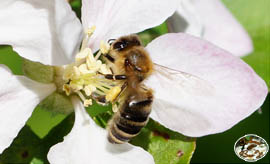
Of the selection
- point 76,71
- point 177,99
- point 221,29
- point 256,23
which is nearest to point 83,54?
point 76,71

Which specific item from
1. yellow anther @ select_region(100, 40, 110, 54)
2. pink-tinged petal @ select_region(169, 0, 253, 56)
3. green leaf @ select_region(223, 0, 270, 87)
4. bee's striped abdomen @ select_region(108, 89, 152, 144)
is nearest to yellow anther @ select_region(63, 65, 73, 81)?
yellow anther @ select_region(100, 40, 110, 54)

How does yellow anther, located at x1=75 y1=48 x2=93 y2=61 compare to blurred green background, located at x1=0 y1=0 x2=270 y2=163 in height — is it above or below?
above

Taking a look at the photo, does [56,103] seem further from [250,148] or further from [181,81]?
[250,148]

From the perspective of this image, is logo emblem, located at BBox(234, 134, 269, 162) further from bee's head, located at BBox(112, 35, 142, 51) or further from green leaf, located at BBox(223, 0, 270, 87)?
green leaf, located at BBox(223, 0, 270, 87)

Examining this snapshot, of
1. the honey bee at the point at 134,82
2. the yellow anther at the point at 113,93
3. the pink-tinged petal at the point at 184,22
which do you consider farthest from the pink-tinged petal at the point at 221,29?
the yellow anther at the point at 113,93

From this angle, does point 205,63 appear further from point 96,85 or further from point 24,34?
point 24,34

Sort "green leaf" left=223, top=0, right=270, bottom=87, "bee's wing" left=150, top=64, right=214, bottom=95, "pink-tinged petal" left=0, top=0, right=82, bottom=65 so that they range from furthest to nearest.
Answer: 1. "green leaf" left=223, top=0, right=270, bottom=87
2. "bee's wing" left=150, top=64, right=214, bottom=95
3. "pink-tinged petal" left=0, top=0, right=82, bottom=65
